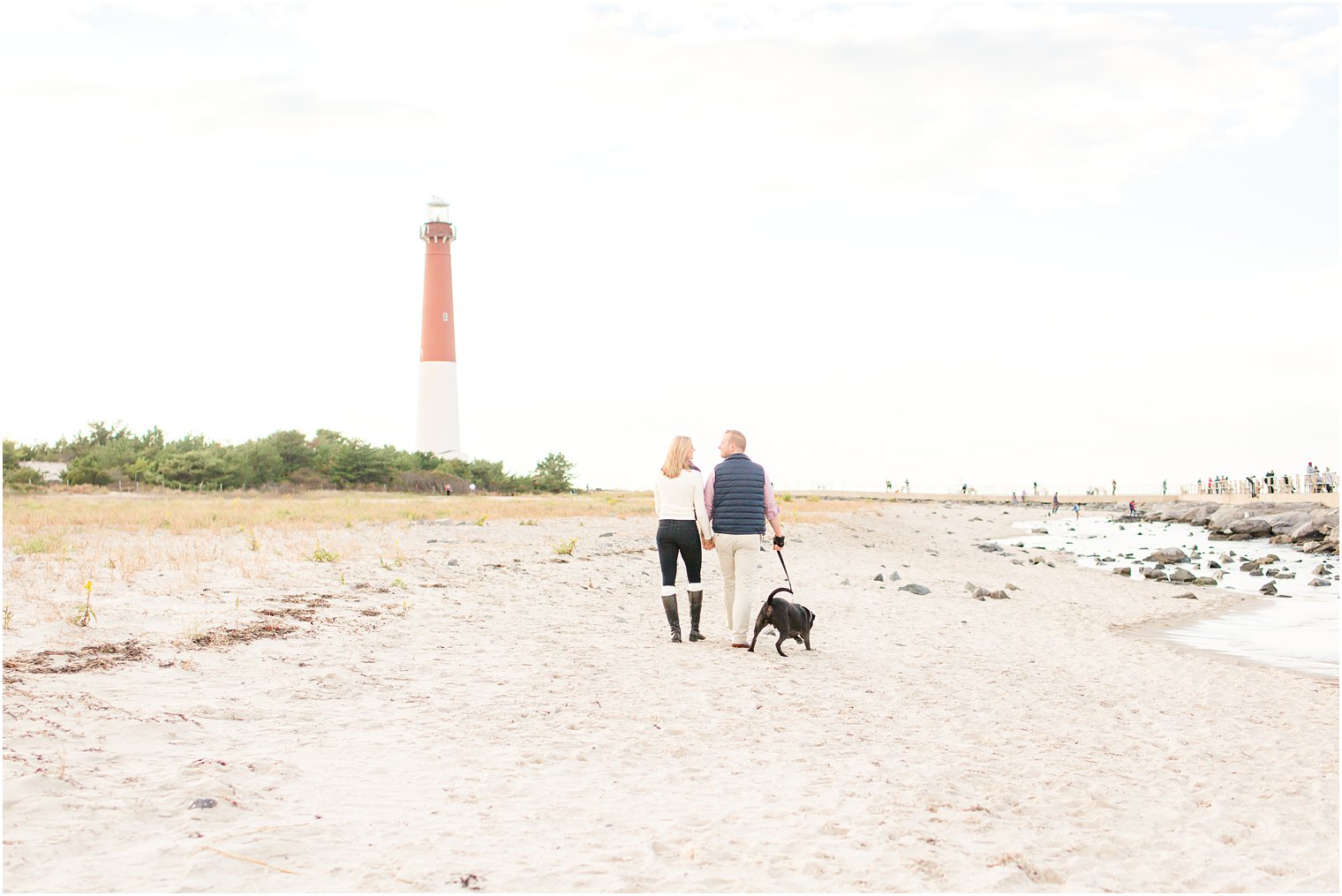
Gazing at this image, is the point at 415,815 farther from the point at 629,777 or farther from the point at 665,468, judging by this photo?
the point at 665,468

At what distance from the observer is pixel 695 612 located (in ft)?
37.6

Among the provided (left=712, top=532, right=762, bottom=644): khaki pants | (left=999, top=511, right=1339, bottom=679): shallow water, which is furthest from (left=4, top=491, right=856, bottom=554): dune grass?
(left=999, top=511, right=1339, bottom=679): shallow water

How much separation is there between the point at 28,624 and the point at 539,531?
16439mm

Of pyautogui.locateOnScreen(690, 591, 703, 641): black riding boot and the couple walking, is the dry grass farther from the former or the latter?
the couple walking

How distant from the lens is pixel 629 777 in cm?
646

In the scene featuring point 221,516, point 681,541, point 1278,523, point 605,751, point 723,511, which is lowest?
point 1278,523

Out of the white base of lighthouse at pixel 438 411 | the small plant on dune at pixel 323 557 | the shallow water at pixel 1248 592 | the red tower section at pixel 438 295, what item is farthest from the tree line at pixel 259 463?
the small plant on dune at pixel 323 557

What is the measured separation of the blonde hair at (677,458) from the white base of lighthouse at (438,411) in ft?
165

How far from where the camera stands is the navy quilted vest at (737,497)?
34.8 ft

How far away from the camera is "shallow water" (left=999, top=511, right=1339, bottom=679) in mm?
14086

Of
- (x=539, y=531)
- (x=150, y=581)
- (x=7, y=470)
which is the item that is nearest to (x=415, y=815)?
(x=150, y=581)

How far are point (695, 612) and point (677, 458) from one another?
6.32 feet

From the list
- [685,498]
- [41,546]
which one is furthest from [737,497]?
[41,546]

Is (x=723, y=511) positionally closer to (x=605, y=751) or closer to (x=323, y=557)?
(x=605, y=751)
